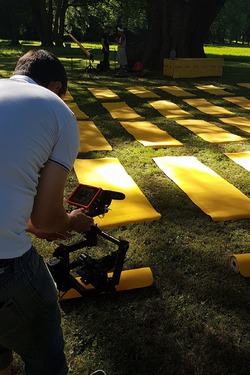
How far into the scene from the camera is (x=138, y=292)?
2.81 m

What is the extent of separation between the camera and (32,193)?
1372mm

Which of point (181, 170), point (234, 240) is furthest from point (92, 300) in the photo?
point (181, 170)

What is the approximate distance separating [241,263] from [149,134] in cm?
384

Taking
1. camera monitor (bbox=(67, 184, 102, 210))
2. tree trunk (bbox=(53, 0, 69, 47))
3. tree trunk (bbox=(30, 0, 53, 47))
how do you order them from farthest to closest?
tree trunk (bbox=(53, 0, 69, 47)) → tree trunk (bbox=(30, 0, 53, 47)) → camera monitor (bbox=(67, 184, 102, 210))

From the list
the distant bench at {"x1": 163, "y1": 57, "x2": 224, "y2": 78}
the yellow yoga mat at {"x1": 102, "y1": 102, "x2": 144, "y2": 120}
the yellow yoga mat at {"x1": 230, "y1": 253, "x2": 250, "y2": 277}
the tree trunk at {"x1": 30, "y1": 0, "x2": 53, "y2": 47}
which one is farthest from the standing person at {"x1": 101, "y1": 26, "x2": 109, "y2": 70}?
the tree trunk at {"x1": 30, "y1": 0, "x2": 53, "y2": 47}

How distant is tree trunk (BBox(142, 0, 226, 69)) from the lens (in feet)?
45.6

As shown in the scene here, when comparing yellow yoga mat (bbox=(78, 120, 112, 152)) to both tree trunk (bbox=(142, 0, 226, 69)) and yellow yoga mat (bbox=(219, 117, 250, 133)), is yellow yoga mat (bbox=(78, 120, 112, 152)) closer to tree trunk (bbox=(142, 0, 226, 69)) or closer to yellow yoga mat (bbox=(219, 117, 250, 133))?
yellow yoga mat (bbox=(219, 117, 250, 133))

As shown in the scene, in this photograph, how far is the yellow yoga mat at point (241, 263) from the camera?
297 centimetres

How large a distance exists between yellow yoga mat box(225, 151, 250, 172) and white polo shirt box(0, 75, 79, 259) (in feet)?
13.6

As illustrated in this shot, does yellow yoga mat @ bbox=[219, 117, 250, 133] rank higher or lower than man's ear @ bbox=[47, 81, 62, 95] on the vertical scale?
lower

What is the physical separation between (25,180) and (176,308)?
5.68 feet

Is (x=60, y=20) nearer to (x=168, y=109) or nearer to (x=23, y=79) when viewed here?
(x=168, y=109)

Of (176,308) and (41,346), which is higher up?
(41,346)

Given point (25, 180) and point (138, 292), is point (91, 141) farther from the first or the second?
point (25, 180)
